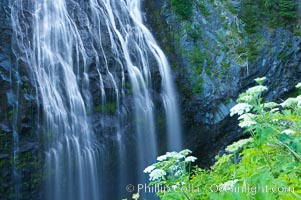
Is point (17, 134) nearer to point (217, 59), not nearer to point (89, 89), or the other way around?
point (89, 89)

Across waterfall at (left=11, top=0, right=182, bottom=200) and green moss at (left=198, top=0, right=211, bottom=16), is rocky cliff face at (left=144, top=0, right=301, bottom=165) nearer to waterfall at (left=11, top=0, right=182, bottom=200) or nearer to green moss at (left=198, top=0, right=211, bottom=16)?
green moss at (left=198, top=0, right=211, bottom=16)

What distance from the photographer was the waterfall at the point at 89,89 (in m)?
8.21

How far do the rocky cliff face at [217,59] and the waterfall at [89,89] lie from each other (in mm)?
753

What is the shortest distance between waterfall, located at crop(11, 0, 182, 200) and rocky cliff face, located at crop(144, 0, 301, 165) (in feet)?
2.47

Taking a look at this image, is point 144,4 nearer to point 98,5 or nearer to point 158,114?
Answer: point 98,5

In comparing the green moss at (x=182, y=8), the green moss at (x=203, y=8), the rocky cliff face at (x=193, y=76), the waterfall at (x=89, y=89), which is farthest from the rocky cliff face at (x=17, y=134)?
the green moss at (x=203, y=8)

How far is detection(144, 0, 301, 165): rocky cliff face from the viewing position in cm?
1046

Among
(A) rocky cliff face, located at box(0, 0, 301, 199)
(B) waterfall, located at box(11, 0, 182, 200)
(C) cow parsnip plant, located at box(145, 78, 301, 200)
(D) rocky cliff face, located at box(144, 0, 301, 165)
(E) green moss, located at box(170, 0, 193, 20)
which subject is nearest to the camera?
(C) cow parsnip plant, located at box(145, 78, 301, 200)

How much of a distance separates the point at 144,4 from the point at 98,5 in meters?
1.91

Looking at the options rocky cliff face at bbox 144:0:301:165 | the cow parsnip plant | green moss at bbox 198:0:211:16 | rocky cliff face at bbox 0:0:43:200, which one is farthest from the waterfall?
the cow parsnip plant

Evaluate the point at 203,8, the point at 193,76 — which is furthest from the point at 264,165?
the point at 203,8

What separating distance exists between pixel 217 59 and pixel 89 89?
4439 mm

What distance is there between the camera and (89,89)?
8891mm

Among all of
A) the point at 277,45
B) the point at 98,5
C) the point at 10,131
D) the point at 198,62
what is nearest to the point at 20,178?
the point at 10,131
